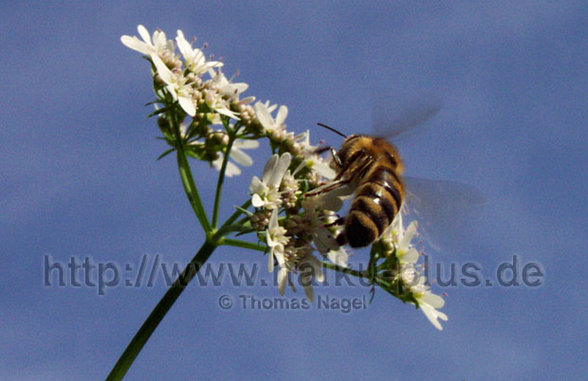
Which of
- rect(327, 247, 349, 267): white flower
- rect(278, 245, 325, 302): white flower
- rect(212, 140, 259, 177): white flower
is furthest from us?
rect(212, 140, 259, 177): white flower

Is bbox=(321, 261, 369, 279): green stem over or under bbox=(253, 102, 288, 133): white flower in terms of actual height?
under

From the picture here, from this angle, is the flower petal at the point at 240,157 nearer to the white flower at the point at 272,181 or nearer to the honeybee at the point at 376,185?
the honeybee at the point at 376,185

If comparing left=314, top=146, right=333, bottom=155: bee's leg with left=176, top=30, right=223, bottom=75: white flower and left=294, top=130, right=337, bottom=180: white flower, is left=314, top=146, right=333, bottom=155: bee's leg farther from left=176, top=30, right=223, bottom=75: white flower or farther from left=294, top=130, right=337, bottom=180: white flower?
left=176, top=30, right=223, bottom=75: white flower

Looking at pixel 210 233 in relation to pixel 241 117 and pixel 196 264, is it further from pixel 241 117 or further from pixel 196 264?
pixel 241 117

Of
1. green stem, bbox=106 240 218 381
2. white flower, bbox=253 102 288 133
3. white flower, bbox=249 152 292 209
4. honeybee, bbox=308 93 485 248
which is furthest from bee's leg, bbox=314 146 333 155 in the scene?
green stem, bbox=106 240 218 381

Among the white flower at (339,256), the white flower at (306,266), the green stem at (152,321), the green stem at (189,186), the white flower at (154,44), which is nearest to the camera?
the green stem at (152,321)

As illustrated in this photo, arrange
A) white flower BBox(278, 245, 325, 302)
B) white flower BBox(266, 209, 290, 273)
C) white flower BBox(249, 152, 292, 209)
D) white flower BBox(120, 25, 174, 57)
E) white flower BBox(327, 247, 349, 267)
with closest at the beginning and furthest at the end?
white flower BBox(266, 209, 290, 273) → white flower BBox(249, 152, 292, 209) → white flower BBox(278, 245, 325, 302) → white flower BBox(327, 247, 349, 267) → white flower BBox(120, 25, 174, 57)

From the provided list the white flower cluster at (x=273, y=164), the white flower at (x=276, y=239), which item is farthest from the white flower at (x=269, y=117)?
the white flower at (x=276, y=239)
